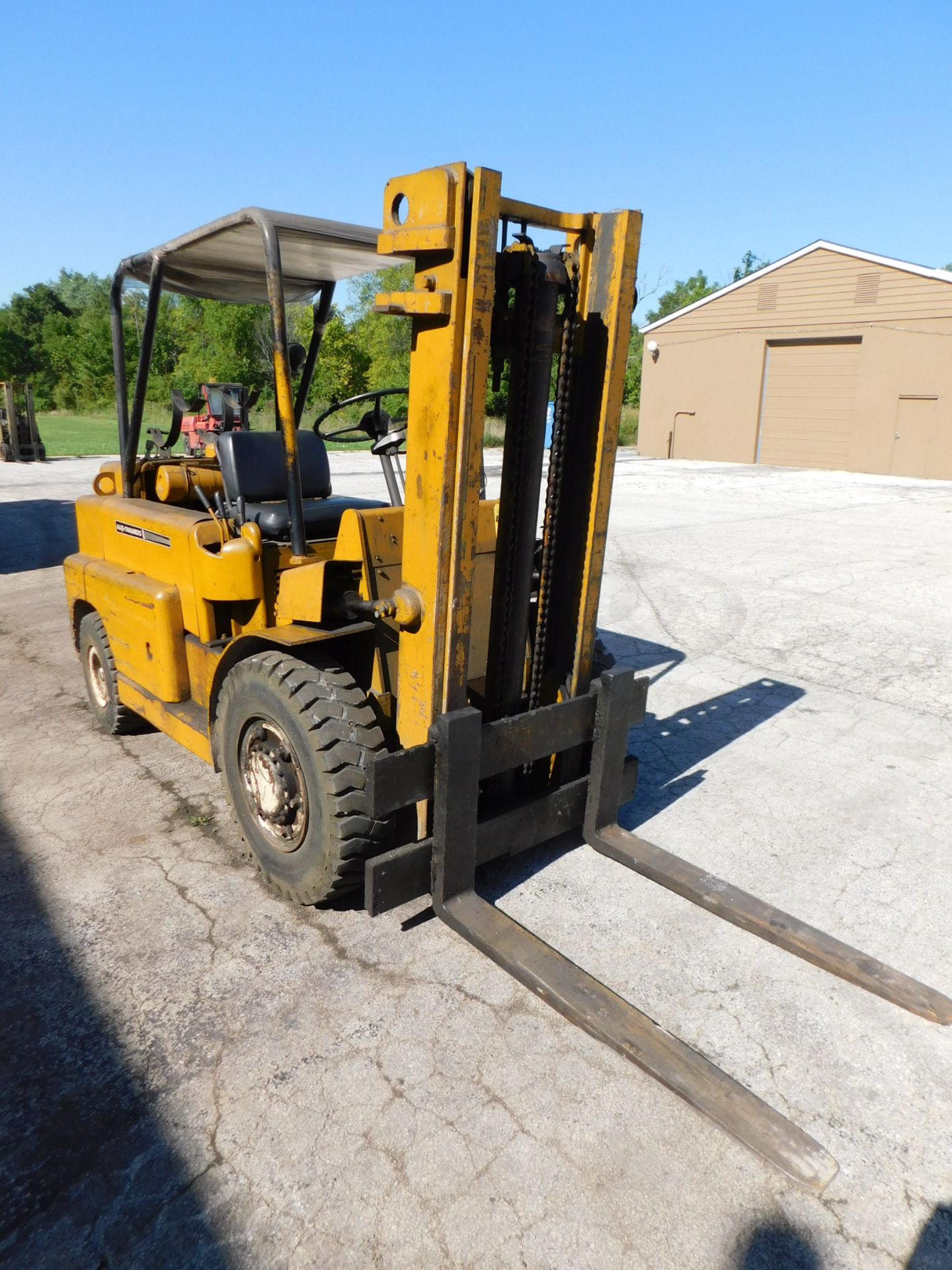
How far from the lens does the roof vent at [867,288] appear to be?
23453 millimetres

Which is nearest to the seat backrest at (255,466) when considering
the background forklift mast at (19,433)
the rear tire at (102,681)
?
the rear tire at (102,681)

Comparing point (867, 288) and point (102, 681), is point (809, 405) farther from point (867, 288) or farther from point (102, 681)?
point (102, 681)

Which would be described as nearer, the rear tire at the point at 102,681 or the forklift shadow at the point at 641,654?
the rear tire at the point at 102,681

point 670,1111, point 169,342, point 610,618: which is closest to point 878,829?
point 670,1111

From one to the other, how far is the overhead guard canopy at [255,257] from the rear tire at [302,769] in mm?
1644

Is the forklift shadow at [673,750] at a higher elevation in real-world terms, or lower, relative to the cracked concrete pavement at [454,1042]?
higher

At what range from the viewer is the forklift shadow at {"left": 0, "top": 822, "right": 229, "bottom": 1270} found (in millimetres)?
1970

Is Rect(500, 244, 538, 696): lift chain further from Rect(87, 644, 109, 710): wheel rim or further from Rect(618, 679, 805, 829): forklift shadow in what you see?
Rect(87, 644, 109, 710): wheel rim

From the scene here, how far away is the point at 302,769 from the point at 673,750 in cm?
269

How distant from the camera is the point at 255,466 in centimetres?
Answer: 378

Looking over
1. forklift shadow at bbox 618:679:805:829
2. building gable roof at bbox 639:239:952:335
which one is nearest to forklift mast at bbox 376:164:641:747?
forklift shadow at bbox 618:679:805:829

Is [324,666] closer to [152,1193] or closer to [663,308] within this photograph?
[152,1193]

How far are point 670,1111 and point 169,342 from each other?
192ft

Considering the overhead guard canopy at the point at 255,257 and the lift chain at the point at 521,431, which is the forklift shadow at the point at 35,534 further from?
the lift chain at the point at 521,431
